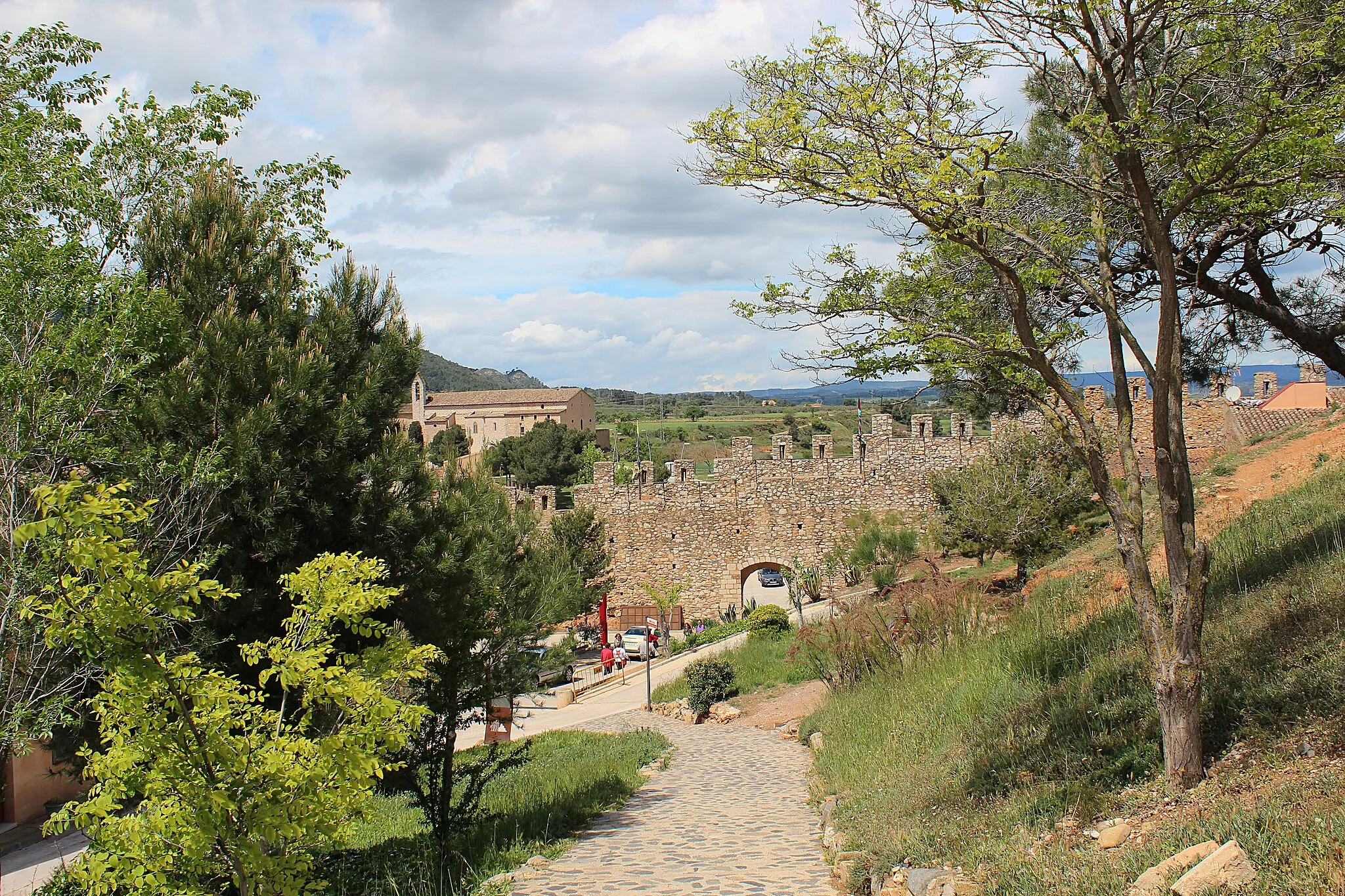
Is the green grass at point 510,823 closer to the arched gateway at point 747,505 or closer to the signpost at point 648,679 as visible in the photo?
the signpost at point 648,679

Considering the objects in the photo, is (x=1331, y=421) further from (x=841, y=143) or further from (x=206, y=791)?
(x=206, y=791)

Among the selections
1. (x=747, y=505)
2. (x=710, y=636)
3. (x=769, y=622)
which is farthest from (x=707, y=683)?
(x=747, y=505)

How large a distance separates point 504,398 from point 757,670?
233ft

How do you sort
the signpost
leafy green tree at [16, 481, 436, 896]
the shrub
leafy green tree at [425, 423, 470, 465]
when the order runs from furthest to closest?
the shrub → the signpost → leafy green tree at [425, 423, 470, 465] → leafy green tree at [16, 481, 436, 896]

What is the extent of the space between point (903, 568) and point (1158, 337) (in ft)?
58.9

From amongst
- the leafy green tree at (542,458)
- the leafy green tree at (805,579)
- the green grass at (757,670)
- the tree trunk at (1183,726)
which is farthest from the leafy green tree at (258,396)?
the leafy green tree at (542,458)

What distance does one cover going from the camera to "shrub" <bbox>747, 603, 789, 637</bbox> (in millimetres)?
18812

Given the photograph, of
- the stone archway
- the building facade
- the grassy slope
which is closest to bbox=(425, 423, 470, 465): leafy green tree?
the grassy slope

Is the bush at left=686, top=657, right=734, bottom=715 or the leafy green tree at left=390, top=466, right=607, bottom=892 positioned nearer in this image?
the leafy green tree at left=390, top=466, right=607, bottom=892

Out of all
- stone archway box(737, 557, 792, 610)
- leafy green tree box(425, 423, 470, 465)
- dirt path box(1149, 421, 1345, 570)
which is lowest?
stone archway box(737, 557, 792, 610)

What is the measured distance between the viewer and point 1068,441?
5.11 metres

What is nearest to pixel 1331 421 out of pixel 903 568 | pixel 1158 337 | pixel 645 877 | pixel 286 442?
pixel 903 568

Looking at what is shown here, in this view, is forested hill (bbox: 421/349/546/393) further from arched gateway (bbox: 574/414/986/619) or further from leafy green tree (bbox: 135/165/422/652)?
leafy green tree (bbox: 135/165/422/652)

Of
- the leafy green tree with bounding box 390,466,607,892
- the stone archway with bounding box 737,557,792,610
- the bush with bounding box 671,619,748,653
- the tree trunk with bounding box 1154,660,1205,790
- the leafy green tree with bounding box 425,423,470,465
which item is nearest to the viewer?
the tree trunk with bounding box 1154,660,1205,790
